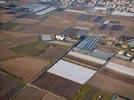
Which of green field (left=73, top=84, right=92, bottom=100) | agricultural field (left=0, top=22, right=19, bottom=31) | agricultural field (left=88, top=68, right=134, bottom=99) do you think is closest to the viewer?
green field (left=73, top=84, right=92, bottom=100)

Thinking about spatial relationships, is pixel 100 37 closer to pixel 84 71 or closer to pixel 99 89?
pixel 84 71

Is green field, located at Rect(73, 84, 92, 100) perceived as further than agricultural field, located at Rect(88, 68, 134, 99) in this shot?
No

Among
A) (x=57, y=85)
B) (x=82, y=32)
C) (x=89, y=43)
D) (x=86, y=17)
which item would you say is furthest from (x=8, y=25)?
(x=57, y=85)

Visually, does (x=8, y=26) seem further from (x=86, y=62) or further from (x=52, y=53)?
(x=86, y=62)

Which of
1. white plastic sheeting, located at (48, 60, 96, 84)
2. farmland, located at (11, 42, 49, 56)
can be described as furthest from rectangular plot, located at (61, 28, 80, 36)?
white plastic sheeting, located at (48, 60, 96, 84)

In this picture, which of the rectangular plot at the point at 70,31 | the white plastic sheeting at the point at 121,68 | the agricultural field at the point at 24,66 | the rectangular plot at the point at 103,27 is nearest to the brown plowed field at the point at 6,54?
the agricultural field at the point at 24,66

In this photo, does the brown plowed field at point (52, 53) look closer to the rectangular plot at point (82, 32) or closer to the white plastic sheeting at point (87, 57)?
the white plastic sheeting at point (87, 57)

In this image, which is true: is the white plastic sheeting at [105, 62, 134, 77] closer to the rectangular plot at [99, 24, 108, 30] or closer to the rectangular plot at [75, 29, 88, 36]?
the rectangular plot at [75, 29, 88, 36]

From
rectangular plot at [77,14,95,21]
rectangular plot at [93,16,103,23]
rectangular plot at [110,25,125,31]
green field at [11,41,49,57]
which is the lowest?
rectangular plot at [110,25,125,31]
